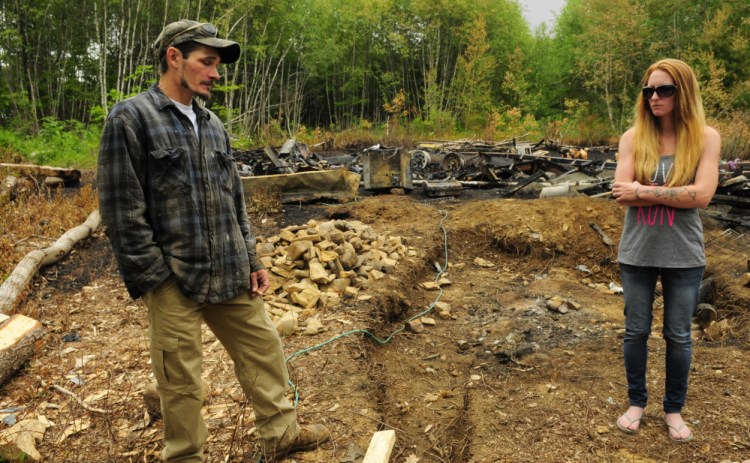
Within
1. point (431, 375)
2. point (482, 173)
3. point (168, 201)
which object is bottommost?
point (431, 375)

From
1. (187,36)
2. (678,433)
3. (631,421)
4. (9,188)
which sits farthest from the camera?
(9,188)

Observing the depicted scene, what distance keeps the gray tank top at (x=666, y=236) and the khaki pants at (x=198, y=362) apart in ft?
5.93

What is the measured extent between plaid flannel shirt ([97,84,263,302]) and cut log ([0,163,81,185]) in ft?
29.9

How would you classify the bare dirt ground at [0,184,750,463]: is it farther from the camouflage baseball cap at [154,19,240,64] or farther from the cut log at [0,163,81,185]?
the cut log at [0,163,81,185]


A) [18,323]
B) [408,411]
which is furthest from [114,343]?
[408,411]

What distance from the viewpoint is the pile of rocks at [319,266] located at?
4.47m

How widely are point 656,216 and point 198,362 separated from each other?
218 centimetres

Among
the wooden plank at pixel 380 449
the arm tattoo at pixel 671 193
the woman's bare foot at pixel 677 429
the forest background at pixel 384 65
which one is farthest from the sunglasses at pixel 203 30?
the forest background at pixel 384 65

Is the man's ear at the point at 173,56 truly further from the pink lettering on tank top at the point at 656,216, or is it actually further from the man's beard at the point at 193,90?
the pink lettering on tank top at the point at 656,216

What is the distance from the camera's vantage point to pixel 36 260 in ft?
16.5

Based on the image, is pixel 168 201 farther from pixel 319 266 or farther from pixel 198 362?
pixel 319 266

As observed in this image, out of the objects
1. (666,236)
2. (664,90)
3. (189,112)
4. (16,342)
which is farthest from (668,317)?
(16,342)

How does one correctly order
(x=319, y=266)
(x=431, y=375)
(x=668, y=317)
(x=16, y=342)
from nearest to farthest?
(x=668, y=317), (x=16, y=342), (x=431, y=375), (x=319, y=266)

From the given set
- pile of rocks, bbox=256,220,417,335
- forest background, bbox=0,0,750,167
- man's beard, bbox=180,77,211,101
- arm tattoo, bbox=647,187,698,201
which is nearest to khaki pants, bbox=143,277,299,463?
man's beard, bbox=180,77,211,101
